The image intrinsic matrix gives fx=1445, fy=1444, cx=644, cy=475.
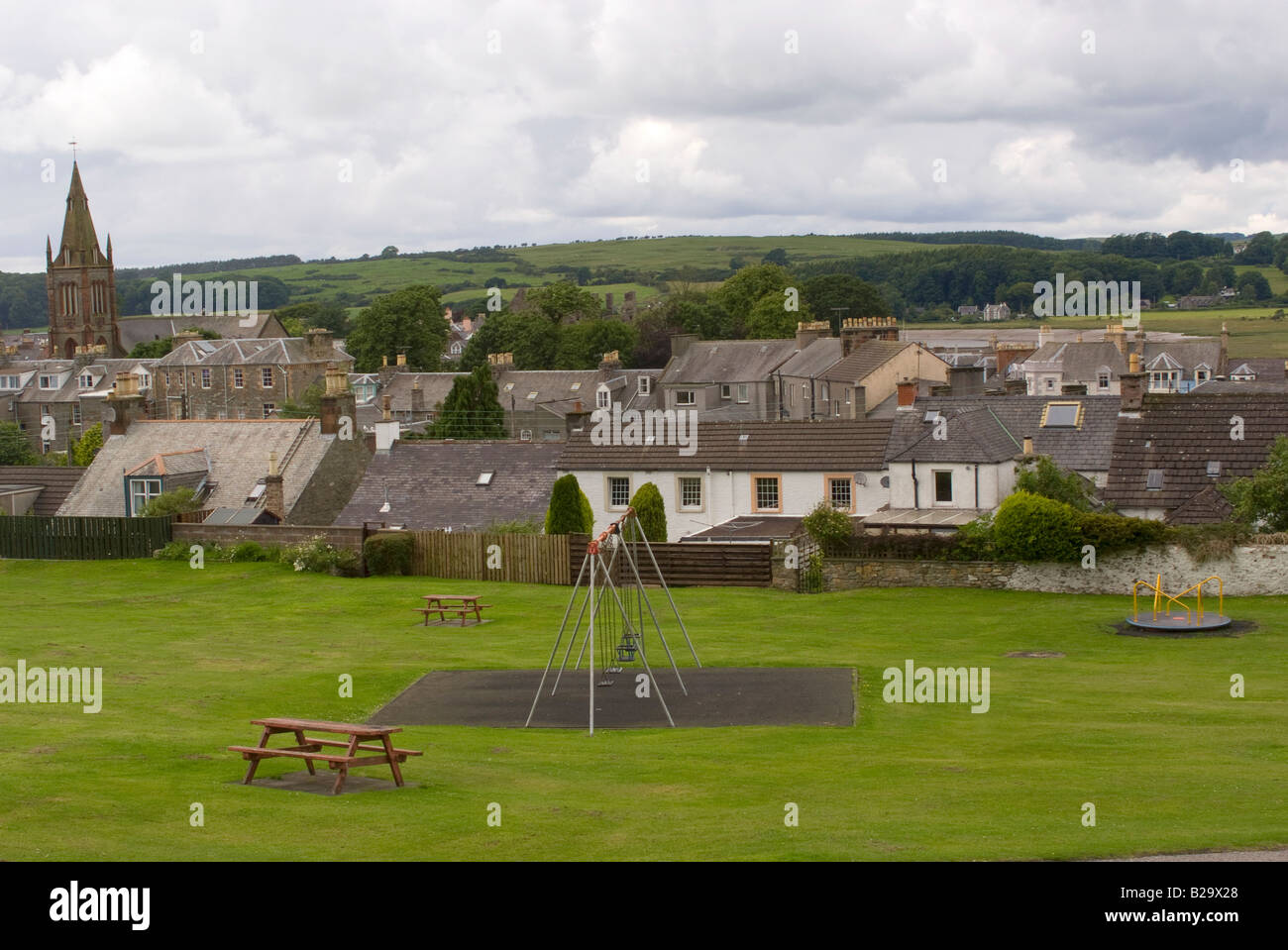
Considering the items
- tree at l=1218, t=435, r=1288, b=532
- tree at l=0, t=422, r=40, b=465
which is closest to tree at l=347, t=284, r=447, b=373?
tree at l=0, t=422, r=40, b=465

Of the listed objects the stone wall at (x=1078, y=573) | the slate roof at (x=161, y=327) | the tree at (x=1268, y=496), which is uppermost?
the slate roof at (x=161, y=327)

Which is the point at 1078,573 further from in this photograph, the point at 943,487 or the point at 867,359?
the point at 867,359

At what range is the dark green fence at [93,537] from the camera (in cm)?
4978

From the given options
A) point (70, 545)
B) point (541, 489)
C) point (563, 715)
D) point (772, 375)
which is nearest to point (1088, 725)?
point (563, 715)

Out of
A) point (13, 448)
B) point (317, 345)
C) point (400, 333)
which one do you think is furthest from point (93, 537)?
point (400, 333)

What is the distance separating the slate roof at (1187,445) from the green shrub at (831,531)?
359 inches

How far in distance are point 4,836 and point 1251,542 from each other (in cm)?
3175

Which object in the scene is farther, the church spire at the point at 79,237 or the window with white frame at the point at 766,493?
the church spire at the point at 79,237

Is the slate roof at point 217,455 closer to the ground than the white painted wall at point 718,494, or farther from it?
farther from it

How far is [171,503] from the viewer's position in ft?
171

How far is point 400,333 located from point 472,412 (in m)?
64.4

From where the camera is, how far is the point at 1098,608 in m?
37.1

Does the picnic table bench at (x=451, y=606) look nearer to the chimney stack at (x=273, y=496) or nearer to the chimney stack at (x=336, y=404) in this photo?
the chimney stack at (x=273, y=496)

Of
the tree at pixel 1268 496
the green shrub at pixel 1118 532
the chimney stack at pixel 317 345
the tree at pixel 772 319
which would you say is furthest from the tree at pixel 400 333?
the tree at pixel 1268 496
